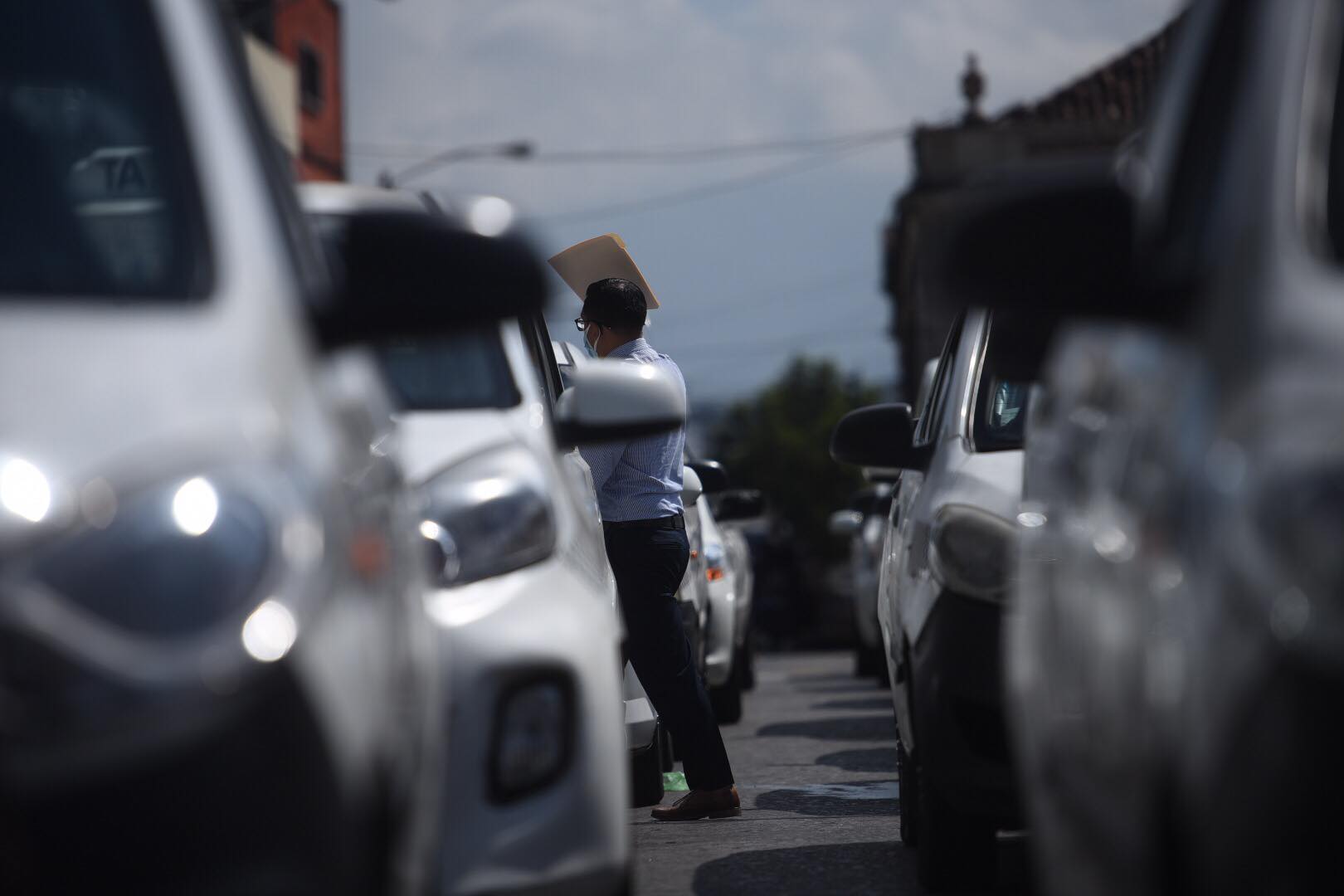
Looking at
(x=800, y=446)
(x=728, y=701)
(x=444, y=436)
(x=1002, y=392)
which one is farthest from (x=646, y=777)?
(x=800, y=446)

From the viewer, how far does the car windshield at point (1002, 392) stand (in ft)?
18.3

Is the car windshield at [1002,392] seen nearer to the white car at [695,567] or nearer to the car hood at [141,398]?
the white car at [695,567]

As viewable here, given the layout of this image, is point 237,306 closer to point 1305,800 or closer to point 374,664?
point 374,664

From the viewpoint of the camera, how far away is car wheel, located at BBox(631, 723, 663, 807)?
7863 millimetres

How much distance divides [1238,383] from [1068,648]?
2.22ft

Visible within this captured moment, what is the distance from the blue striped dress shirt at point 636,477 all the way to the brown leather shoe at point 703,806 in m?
0.99

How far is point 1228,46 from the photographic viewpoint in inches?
107

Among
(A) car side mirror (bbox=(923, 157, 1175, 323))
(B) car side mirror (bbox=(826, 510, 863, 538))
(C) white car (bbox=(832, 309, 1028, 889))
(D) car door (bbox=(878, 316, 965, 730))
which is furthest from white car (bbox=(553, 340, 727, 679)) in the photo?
(B) car side mirror (bbox=(826, 510, 863, 538))

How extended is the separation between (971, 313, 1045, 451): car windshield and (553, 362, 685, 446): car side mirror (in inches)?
51.3

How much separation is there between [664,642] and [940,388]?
137cm

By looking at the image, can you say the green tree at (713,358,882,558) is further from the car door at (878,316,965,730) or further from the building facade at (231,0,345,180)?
the car door at (878,316,965,730)

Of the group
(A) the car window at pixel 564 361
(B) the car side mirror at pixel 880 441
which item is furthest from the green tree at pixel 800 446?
(B) the car side mirror at pixel 880 441

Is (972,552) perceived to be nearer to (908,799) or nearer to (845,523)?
(908,799)

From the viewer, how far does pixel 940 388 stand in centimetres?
655
